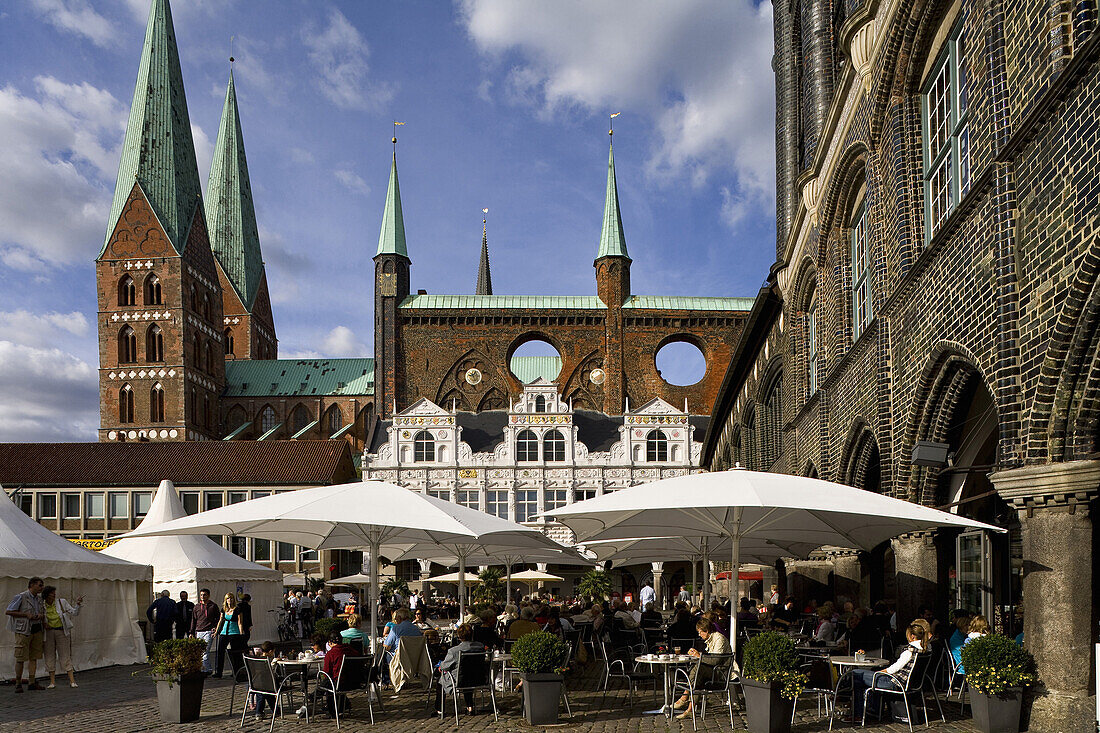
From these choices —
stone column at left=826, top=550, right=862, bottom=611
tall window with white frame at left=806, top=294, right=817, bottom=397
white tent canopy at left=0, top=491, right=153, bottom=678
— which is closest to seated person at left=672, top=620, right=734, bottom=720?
stone column at left=826, top=550, right=862, bottom=611

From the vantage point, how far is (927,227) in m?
13.7

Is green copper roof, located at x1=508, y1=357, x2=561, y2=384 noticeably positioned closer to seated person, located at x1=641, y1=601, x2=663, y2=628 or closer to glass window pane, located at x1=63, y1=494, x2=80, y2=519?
glass window pane, located at x1=63, y1=494, x2=80, y2=519

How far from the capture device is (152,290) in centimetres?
7356

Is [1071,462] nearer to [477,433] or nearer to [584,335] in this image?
[477,433]

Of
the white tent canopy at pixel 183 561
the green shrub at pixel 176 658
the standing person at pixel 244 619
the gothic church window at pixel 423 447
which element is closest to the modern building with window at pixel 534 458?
the gothic church window at pixel 423 447

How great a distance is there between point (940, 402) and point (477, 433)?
39.3 m

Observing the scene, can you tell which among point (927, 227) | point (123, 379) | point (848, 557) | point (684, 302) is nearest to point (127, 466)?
point (123, 379)

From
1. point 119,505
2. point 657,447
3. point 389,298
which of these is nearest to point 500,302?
point 389,298

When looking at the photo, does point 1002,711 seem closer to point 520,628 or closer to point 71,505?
point 520,628

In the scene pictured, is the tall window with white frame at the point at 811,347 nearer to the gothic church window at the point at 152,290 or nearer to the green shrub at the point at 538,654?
the green shrub at the point at 538,654

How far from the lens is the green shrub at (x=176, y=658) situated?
10.6 metres

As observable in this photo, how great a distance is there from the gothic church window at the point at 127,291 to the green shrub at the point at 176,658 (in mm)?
68393

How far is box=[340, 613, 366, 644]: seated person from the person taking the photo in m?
11.4

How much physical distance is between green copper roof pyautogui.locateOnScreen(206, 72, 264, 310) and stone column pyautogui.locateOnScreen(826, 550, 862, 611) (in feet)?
264
